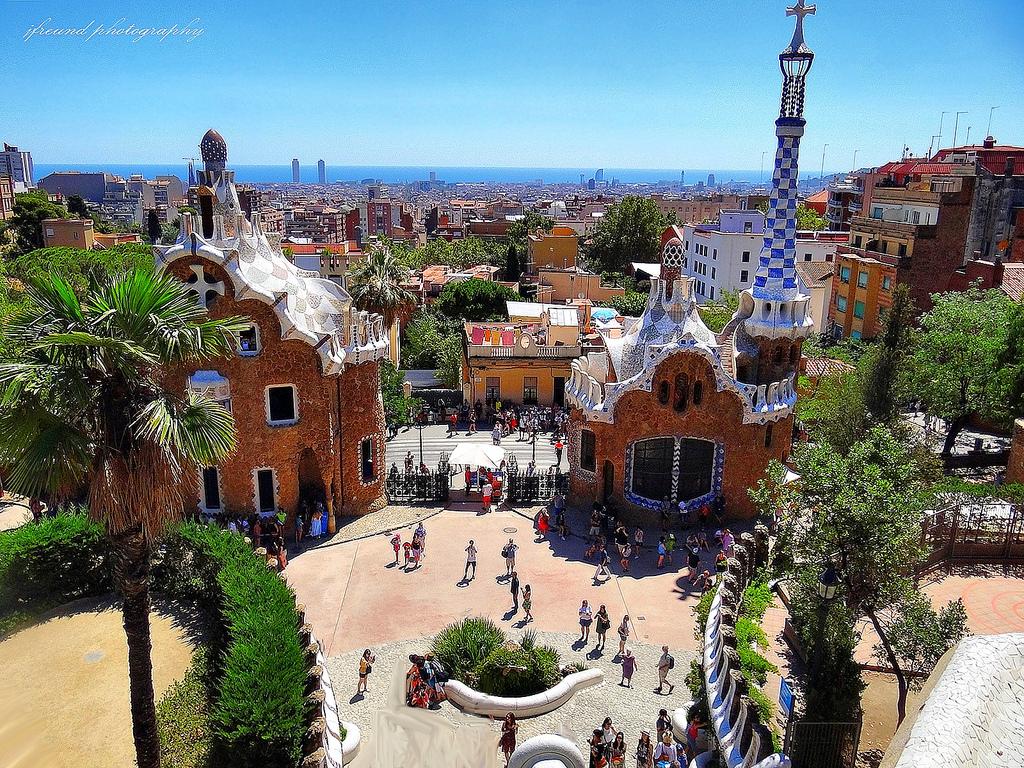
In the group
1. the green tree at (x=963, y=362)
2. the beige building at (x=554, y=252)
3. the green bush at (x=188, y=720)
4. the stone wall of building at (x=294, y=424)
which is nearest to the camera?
the green bush at (x=188, y=720)

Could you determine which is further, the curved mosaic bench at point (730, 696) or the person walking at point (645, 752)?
the person walking at point (645, 752)

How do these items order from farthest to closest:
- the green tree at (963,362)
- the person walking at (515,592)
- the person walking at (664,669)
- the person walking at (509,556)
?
the green tree at (963,362)
the person walking at (509,556)
the person walking at (515,592)
the person walking at (664,669)

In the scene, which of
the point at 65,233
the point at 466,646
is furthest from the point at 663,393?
the point at 65,233

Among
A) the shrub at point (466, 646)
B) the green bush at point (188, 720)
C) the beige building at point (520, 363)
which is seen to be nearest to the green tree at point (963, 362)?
the beige building at point (520, 363)

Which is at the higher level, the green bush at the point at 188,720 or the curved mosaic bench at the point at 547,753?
the curved mosaic bench at the point at 547,753

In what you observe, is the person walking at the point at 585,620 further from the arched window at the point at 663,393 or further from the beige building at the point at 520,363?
the beige building at the point at 520,363

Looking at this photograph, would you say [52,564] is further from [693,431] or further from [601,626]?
[693,431]

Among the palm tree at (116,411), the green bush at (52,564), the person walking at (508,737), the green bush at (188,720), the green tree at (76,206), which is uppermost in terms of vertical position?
the green tree at (76,206)
